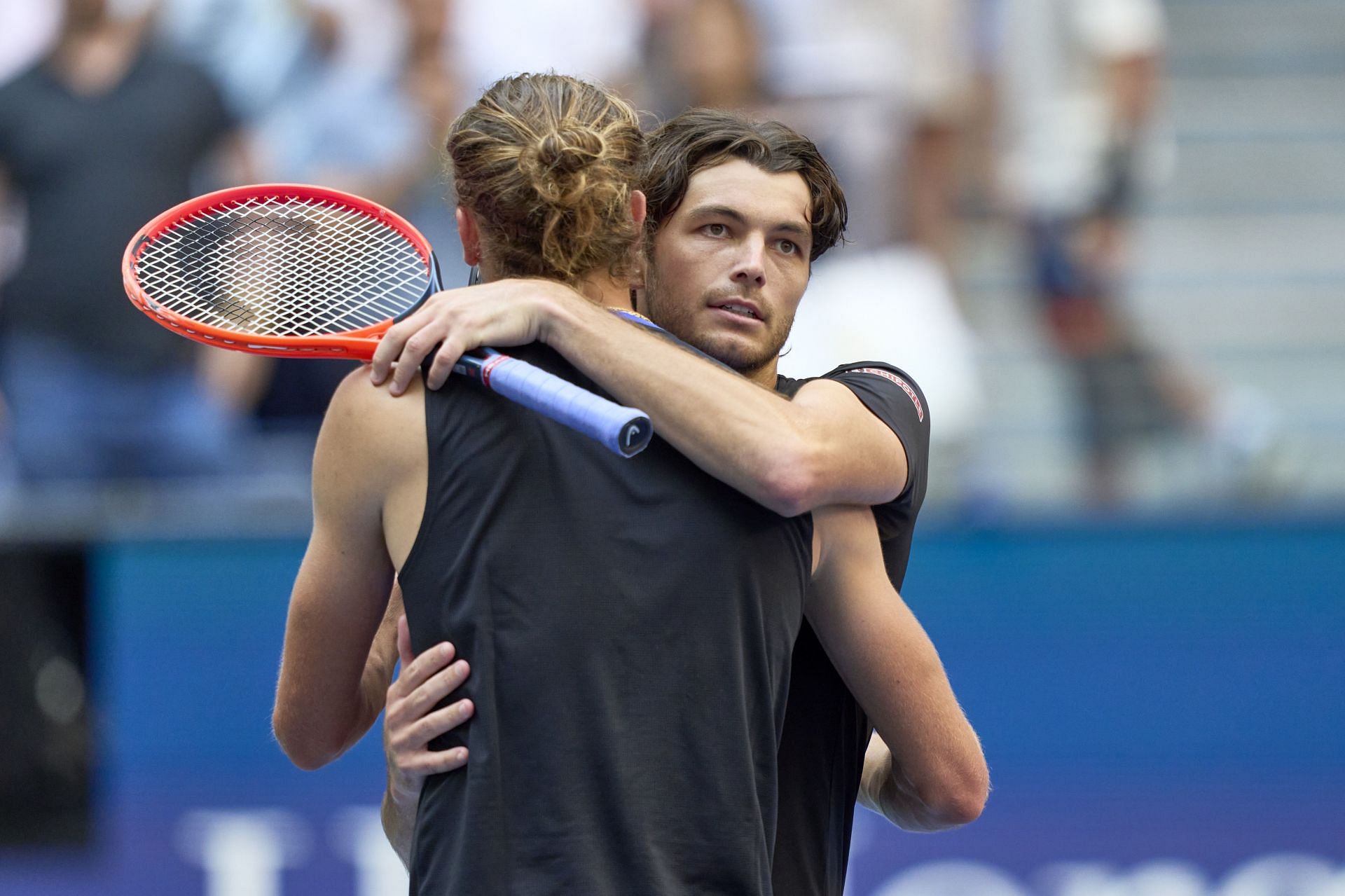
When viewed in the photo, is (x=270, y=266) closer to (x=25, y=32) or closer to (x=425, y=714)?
Answer: (x=425, y=714)

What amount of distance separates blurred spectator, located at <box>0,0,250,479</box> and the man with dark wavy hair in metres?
3.68

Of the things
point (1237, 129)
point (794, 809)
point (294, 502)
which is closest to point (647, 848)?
point (794, 809)

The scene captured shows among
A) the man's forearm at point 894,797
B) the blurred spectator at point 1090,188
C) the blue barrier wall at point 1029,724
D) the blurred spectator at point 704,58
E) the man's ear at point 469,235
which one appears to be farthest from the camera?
the blurred spectator at point 1090,188

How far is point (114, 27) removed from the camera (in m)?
5.89

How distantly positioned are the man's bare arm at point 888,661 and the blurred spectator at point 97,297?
3.96m

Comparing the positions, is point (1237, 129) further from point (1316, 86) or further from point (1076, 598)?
point (1076, 598)

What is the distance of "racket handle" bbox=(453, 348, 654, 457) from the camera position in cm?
185

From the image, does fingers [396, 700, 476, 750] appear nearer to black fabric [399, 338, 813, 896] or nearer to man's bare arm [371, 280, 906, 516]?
black fabric [399, 338, 813, 896]

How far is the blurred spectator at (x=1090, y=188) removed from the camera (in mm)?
6391

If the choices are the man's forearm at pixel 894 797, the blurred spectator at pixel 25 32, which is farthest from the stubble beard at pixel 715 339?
the blurred spectator at pixel 25 32

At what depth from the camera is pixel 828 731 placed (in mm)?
2295

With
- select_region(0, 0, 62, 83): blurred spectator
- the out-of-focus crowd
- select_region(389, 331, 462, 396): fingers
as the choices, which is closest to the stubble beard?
select_region(389, 331, 462, 396): fingers

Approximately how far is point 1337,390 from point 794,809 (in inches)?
216

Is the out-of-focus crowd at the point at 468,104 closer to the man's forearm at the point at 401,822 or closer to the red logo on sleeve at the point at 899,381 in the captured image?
the red logo on sleeve at the point at 899,381
